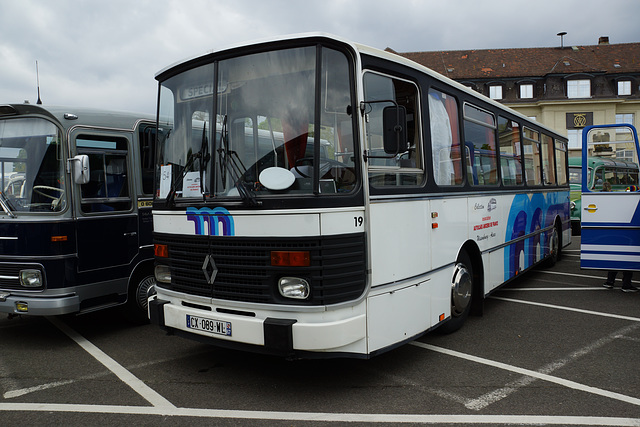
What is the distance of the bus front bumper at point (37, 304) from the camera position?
18.6 feet

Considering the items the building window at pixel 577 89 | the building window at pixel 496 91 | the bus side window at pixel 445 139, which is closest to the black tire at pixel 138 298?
the bus side window at pixel 445 139

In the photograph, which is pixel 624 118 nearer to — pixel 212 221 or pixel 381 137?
pixel 381 137

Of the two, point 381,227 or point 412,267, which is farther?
point 412,267

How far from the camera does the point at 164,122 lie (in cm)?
514

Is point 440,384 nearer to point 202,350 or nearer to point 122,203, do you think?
point 202,350

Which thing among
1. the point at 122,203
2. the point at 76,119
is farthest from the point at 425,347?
the point at 76,119

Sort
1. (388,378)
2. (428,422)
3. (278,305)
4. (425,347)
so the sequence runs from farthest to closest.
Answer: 1. (425,347)
2. (388,378)
3. (278,305)
4. (428,422)

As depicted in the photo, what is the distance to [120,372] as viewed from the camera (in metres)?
5.04

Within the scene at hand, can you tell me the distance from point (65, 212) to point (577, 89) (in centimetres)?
4678

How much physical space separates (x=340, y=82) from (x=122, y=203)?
3678 millimetres

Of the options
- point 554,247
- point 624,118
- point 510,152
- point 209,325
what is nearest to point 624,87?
point 624,118

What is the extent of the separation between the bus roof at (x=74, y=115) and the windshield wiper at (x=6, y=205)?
3.15 feet

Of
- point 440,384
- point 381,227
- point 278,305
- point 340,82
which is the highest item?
point 340,82

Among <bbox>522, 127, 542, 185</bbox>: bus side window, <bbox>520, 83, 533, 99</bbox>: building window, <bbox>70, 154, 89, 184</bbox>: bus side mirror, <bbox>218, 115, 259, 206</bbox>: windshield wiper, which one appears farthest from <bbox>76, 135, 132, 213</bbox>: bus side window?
<bbox>520, 83, 533, 99</bbox>: building window
